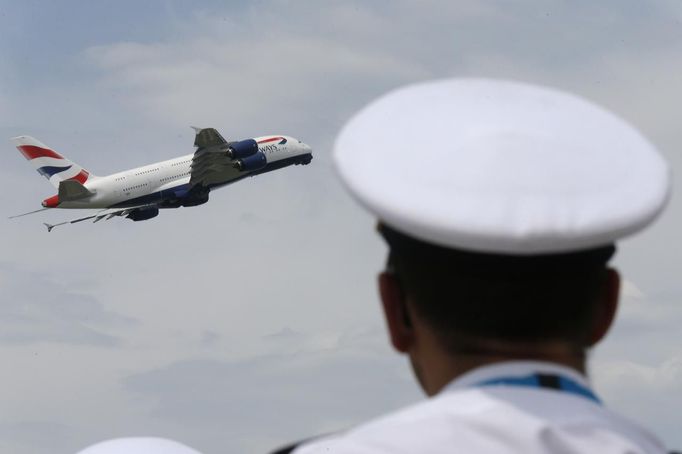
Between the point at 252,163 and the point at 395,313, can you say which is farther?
the point at 252,163

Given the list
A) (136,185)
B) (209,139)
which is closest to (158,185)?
(136,185)

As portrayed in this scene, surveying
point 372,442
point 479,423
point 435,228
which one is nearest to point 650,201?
point 435,228

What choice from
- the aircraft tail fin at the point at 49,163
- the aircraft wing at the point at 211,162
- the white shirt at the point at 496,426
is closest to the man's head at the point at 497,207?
the white shirt at the point at 496,426

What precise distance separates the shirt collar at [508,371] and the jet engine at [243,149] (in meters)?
78.0

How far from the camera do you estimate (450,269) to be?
2.43 metres

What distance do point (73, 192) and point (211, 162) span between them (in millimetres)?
10139

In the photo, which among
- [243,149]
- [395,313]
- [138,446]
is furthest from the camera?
[243,149]

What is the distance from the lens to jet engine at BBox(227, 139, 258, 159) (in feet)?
262

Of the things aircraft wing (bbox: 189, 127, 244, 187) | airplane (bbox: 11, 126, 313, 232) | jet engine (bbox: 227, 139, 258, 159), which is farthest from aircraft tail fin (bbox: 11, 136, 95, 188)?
jet engine (bbox: 227, 139, 258, 159)

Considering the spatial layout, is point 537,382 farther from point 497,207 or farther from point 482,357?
point 497,207

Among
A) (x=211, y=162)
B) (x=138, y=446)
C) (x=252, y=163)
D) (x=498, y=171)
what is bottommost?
(x=211, y=162)

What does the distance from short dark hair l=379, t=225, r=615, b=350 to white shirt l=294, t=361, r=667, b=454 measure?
125 mm

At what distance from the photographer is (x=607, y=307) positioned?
262 centimetres

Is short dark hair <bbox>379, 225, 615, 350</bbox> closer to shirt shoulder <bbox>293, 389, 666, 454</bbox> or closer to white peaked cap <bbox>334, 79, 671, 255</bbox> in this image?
Result: white peaked cap <bbox>334, 79, 671, 255</bbox>
